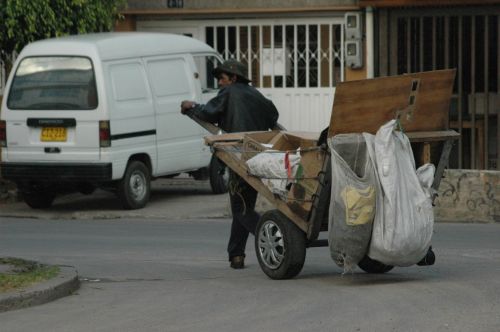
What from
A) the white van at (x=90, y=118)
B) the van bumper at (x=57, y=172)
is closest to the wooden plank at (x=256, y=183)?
the van bumper at (x=57, y=172)

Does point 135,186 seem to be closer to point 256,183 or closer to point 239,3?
point 239,3

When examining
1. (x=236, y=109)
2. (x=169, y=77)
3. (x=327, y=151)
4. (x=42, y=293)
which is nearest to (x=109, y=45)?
(x=169, y=77)

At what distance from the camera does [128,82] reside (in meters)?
16.8

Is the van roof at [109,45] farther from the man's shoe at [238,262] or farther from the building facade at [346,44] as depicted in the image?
the man's shoe at [238,262]

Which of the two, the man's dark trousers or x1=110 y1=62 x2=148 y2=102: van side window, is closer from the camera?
the man's dark trousers

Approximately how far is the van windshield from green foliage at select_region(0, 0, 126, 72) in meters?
0.89

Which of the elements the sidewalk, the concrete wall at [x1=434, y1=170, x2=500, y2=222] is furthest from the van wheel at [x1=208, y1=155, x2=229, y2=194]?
the concrete wall at [x1=434, y1=170, x2=500, y2=222]

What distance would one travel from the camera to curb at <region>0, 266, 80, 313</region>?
30.8 ft

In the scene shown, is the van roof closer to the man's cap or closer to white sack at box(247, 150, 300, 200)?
the man's cap

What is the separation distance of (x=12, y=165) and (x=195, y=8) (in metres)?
5.15

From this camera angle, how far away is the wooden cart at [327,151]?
9.94m

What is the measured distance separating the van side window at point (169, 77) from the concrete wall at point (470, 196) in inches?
161

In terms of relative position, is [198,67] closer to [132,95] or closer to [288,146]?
[132,95]

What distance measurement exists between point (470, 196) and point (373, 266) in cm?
503
